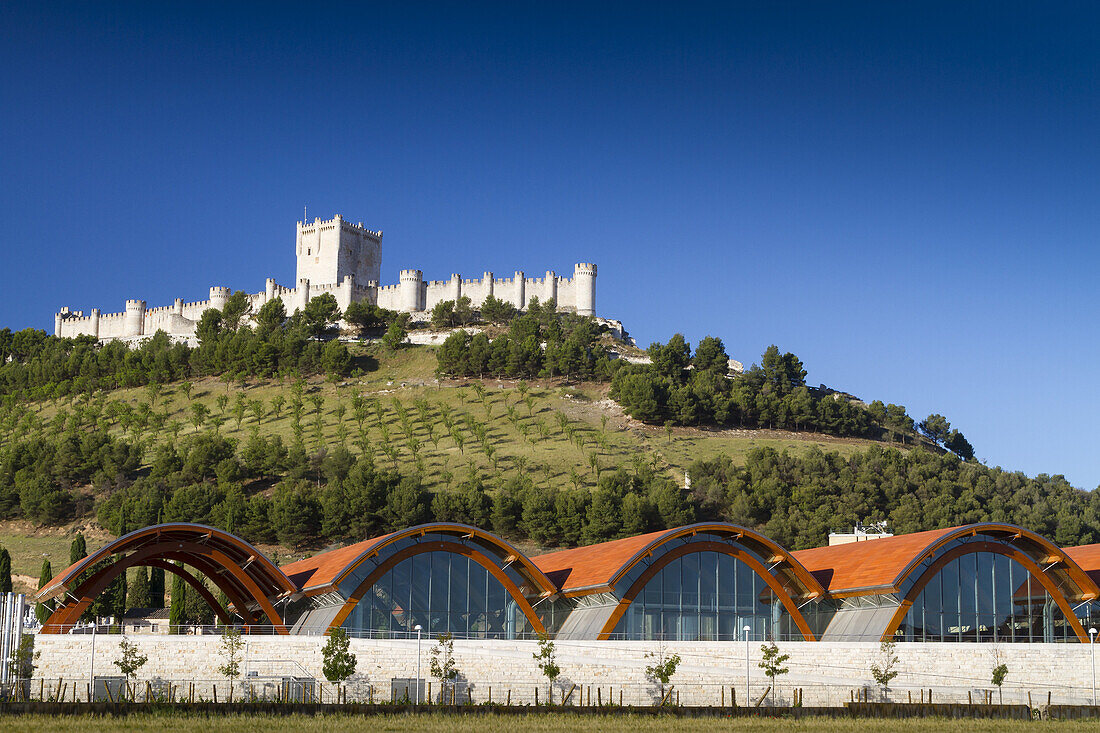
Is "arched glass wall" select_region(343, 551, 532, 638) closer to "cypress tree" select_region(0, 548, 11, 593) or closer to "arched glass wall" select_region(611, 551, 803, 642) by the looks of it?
"arched glass wall" select_region(611, 551, 803, 642)

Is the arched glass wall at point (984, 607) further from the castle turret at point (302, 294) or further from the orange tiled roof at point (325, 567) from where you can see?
the castle turret at point (302, 294)

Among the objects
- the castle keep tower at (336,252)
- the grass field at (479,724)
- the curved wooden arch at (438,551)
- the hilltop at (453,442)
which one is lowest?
the grass field at (479,724)

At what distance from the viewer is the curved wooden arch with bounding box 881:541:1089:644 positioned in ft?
135

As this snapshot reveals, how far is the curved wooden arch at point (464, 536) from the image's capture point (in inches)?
1549

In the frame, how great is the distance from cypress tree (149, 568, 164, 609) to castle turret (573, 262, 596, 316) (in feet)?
266

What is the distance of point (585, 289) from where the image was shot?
454 feet

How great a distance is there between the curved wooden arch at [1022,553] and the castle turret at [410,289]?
4036 inches

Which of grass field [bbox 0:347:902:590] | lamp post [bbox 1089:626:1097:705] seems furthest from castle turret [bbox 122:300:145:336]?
lamp post [bbox 1089:626:1097:705]

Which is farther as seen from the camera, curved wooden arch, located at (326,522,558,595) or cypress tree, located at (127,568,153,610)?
cypress tree, located at (127,568,153,610)

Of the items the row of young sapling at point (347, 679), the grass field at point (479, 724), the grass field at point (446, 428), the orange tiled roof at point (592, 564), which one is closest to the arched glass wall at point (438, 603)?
the orange tiled roof at point (592, 564)

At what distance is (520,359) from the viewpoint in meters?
118

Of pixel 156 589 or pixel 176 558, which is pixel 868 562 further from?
pixel 156 589

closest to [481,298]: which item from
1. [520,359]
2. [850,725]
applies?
[520,359]

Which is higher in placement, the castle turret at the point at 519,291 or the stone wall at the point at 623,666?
the castle turret at the point at 519,291
